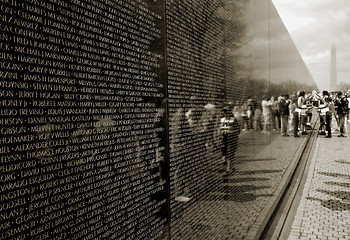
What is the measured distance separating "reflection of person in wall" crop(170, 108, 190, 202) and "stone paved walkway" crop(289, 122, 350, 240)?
288 cm

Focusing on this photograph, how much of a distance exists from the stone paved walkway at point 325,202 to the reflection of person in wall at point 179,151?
288 centimetres

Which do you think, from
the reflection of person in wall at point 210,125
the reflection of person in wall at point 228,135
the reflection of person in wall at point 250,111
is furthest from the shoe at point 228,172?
the reflection of person in wall at point 250,111

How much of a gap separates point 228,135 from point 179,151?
1725 mm

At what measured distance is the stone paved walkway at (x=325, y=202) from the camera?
18.6ft

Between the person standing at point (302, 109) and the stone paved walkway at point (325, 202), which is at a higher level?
the person standing at point (302, 109)

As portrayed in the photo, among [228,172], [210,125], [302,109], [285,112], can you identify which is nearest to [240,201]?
[228,172]

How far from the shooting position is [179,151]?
3.39 meters

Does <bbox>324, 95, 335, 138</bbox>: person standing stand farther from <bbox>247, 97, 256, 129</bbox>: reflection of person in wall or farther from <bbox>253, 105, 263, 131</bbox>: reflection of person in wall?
<bbox>247, 97, 256, 129</bbox>: reflection of person in wall

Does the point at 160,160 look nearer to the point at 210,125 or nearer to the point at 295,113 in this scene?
the point at 210,125

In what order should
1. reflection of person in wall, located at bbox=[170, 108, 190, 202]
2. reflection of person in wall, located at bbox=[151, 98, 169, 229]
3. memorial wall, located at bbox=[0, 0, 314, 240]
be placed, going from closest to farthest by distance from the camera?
memorial wall, located at bbox=[0, 0, 314, 240] → reflection of person in wall, located at bbox=[151, 98, 169, 229] → reflection of person in wall, located at bbox=[170, 108, 190, 202]

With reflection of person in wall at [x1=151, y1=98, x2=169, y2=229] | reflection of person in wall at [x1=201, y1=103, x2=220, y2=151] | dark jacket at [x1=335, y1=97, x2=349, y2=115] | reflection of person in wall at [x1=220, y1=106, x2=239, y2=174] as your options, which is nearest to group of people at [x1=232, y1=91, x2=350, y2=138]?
dark jacket at [x1=335, y1=97, x2=349, y2=115]

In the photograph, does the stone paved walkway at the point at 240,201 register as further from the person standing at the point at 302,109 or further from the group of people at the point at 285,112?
the person standing at the point at 302,109

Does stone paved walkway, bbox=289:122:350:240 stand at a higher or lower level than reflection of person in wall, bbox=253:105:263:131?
lower

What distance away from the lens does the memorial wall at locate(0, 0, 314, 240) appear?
1.62 m
